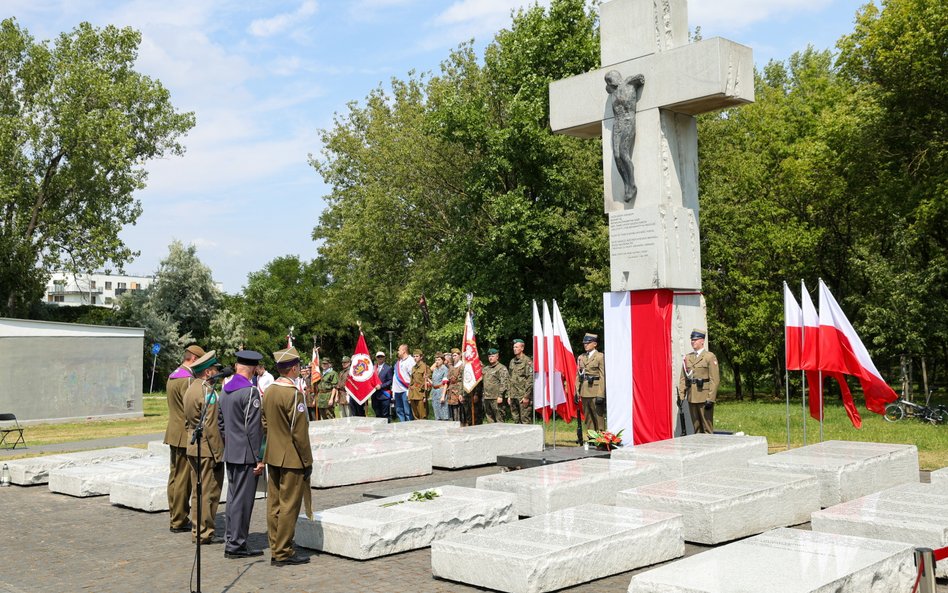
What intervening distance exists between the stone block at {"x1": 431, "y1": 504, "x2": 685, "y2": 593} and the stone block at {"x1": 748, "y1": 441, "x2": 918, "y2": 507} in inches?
101

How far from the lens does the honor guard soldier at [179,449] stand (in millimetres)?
9688

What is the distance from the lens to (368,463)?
1277 cm

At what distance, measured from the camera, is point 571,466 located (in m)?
10.7

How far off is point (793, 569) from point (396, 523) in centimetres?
369

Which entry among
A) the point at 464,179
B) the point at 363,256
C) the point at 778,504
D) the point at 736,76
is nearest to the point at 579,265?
the point at 464,179

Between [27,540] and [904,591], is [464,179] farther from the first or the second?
[904,591]

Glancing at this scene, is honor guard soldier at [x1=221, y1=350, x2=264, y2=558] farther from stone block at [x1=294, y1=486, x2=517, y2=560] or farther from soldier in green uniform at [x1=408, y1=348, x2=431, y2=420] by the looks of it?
soldier in green uniform at [x1=408, y1=348, x2=431, y2=420]

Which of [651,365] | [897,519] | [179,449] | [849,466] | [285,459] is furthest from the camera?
[651,365]

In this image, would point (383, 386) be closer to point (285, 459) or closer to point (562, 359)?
point (562, 359)

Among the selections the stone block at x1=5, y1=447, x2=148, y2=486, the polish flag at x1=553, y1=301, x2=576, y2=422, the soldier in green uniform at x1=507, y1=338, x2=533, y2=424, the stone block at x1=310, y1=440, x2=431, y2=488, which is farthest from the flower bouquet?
the stone block at x1=5, y1=447, x2=148, y2=486

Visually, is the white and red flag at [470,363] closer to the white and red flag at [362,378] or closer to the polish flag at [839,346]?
the white and red flag at [362,378]

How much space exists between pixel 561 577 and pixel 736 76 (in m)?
9.59

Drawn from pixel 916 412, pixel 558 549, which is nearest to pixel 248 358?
pixel 558 549

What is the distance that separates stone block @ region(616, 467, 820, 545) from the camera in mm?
8086
